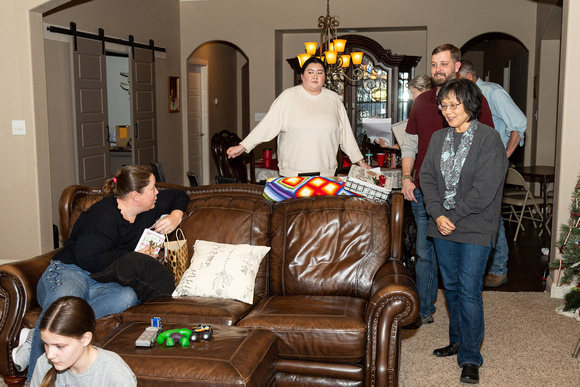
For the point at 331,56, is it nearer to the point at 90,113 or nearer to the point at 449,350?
the point at 90,113

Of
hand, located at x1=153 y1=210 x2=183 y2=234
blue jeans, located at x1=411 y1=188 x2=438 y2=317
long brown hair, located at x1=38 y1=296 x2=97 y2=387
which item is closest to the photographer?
long brown hair, located at x1=38 y1=296 x2=97 y2=387

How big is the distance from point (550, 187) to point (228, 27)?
16.6 ft

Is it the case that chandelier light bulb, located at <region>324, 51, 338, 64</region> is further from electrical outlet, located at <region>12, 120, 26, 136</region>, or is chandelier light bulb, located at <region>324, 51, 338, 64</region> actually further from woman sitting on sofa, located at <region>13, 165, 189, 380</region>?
woman sitting on sofa, located at <region>13, 165, 189, 380</region>

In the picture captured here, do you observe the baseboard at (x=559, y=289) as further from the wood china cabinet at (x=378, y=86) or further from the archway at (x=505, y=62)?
the archway at (x=505, y=62)

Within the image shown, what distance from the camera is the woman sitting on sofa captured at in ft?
9.62

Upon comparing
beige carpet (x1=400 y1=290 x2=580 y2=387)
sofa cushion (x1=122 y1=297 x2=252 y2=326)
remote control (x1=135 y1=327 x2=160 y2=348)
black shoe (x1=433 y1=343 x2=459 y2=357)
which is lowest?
beige carpet (x1=400 y1=290 x2=580 y2=387)

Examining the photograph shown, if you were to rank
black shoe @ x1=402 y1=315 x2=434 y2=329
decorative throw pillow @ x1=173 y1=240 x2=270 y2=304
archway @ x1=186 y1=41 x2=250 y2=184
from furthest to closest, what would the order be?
archway @ x1=186 y1=41 x2=250 y2=184 → black shoe @ x1=402 y1=315 x2=434 y2=329 → decorative throw pillow @ x1=173 y1=240 x2=270 y2=304

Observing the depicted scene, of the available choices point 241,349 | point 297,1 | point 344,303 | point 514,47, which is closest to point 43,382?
point 241,349

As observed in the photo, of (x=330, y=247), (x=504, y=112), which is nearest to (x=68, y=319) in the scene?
(x=330, y=247)

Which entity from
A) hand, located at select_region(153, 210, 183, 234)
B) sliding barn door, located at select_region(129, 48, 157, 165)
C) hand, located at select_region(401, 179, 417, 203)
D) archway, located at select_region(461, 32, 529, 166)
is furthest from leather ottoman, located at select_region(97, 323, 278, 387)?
archway, located at select_region(461, 32, 529, 166)

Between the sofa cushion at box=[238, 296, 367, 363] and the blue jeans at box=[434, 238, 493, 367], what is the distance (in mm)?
547

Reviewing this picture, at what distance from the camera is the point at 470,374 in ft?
10.0

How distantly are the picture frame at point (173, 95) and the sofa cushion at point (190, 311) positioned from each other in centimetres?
606

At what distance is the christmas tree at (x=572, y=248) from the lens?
156 inches
